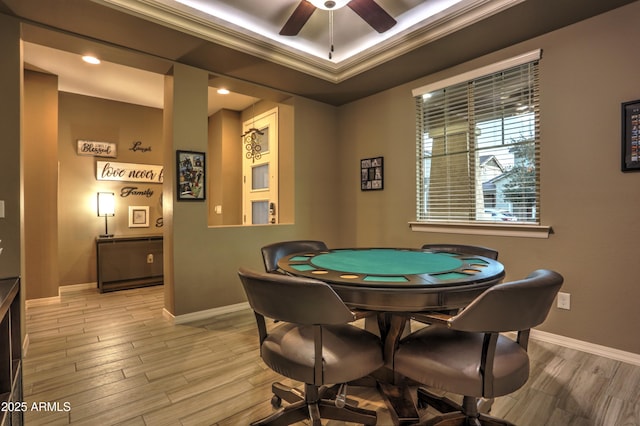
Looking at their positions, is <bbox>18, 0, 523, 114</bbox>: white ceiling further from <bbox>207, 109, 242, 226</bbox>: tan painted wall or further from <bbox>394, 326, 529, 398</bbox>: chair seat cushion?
<bbox>394, 326, 529, 398</bbox>: chair seat cushion

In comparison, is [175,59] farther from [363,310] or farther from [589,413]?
[589,413]

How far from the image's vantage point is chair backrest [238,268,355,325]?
4.05ft

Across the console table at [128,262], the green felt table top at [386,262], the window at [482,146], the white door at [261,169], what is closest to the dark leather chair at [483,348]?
the green felt table top at [386,262]

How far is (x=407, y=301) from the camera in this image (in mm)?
1355

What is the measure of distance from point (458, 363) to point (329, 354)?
52 centimetres

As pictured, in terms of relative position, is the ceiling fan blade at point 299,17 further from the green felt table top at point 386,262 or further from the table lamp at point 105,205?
the table lamp at point 105,205

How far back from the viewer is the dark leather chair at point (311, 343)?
4.10 feet

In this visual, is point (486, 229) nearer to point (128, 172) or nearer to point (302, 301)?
point (302, 301)

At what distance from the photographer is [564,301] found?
2.65m

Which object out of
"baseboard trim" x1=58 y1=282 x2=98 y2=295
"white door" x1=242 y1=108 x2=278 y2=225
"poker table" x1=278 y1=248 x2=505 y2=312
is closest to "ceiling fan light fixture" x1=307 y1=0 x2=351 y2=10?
"poker table" x1=278 y1=248 x2=505 y2=312

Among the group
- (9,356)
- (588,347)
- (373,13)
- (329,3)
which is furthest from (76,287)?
(588,347)

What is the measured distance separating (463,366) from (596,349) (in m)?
2.03

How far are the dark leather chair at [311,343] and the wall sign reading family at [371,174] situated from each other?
2.71 m

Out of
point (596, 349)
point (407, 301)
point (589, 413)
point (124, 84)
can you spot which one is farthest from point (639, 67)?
point (124, 84)
